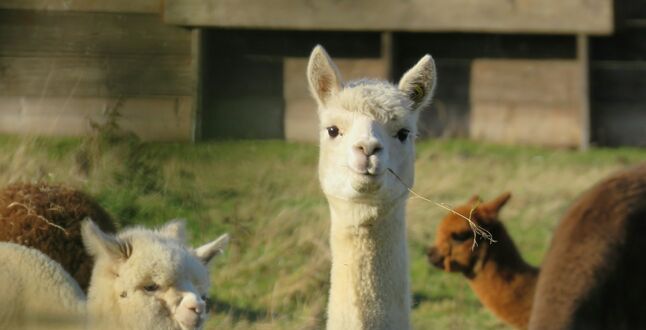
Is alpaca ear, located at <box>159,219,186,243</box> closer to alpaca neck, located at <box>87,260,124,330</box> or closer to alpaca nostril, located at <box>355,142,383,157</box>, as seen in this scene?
alpaca neck, located at <box>87,260,124,330</box>

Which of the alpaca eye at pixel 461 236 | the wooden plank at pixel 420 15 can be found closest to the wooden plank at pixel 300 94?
the wooden plank at pixel 420 15

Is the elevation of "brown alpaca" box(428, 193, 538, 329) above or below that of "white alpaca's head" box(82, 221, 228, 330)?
below

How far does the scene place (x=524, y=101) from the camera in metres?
14.4

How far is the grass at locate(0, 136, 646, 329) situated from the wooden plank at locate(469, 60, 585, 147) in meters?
2.61

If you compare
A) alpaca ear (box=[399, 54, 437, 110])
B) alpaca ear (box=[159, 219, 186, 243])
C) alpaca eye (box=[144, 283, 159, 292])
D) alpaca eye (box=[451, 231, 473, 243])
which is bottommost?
alpaca eye (box=[451, 231, 473, 243])

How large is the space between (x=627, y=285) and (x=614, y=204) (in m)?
0.40

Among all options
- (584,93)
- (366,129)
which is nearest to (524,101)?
(584,93)

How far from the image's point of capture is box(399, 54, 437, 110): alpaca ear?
6.25 meters

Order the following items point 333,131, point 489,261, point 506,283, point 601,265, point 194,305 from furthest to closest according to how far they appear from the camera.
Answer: point 489,261, point 506,283, point 601,265, point 333,131, point 194,305

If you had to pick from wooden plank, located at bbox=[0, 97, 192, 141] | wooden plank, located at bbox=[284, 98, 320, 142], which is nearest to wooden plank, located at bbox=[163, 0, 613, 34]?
wooden plank, located at bbox=[284, 98, 320, 142]

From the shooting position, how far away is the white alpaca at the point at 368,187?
592 cm

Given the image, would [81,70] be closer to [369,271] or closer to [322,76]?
[322,76]

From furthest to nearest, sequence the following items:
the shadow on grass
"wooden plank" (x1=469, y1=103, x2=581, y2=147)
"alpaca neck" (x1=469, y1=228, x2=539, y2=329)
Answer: "wooden plank" (x1=469, y1=103, x2=581, y2=147)
"alpaca neck" (x1=469, y1=228, x2=539, y2=329)
the shadow on grass

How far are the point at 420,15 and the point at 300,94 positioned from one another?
1.20 m
